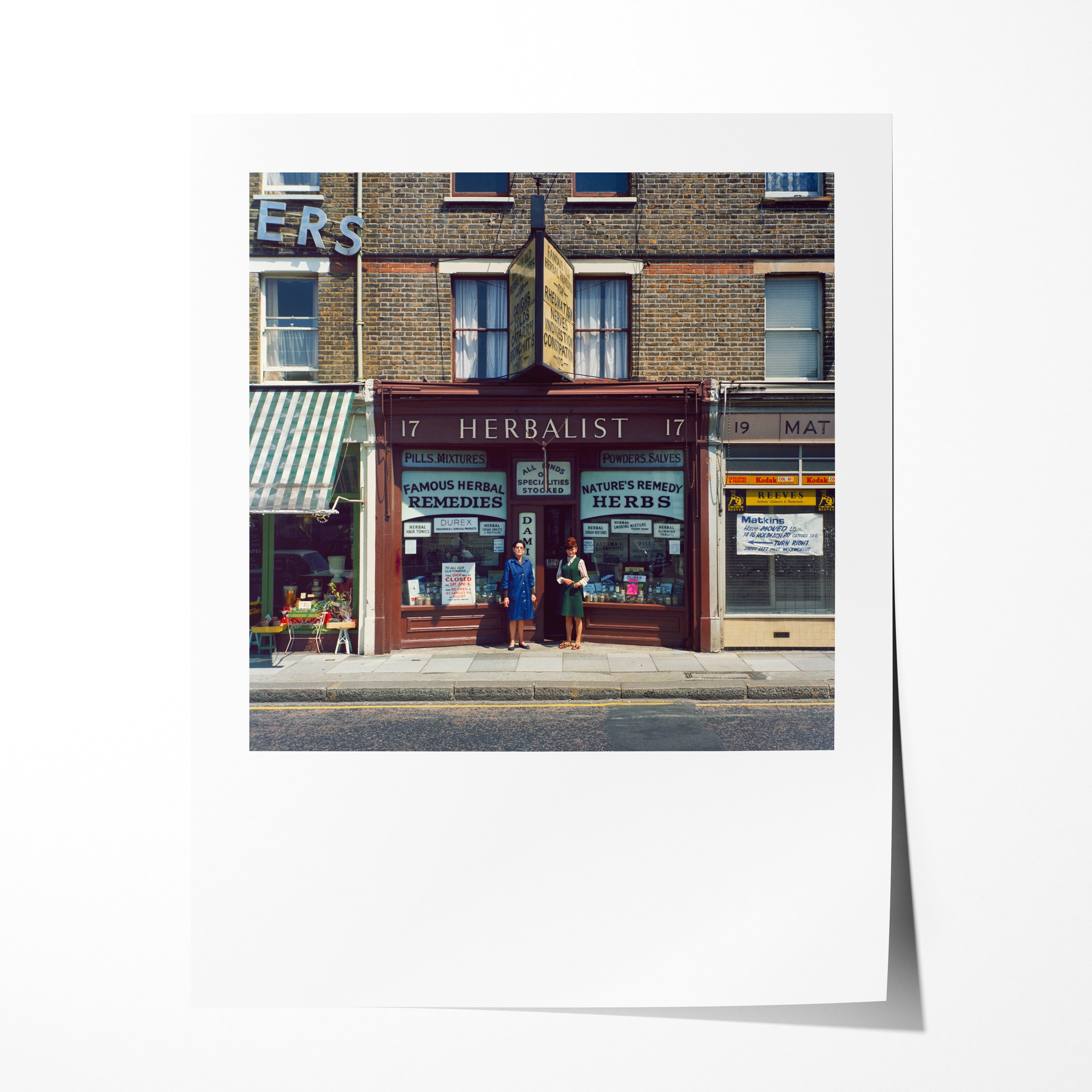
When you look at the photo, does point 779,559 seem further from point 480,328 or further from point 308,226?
point 308,226

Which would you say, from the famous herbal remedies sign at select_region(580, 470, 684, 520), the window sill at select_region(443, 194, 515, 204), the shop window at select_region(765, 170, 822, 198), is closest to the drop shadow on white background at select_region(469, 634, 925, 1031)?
the famous herbal remedies sign at select_region(580, 470, 684, 520)

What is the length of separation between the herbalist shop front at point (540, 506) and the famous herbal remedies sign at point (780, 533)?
56 centimetres

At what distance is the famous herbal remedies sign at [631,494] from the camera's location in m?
10.5

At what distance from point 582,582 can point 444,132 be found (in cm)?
692

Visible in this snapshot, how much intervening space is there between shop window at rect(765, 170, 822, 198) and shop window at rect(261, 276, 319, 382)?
634 centimetres

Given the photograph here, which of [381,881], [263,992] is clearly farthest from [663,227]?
[263,992]

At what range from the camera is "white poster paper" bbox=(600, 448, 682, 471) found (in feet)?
34.2

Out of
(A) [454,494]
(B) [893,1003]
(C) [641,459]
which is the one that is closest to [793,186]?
(C) [641,459]

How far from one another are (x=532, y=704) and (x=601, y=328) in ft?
17.7

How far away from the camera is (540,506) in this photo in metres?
10.8

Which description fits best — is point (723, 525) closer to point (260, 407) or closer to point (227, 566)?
point (260, 407)

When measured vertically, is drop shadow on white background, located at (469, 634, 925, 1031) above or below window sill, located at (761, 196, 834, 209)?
below

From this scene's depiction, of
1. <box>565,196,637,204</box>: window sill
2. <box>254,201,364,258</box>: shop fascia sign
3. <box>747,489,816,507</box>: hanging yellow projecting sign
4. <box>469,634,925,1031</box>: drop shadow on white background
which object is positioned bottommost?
<box>469,634,925,1031</box>: drop shadow on white background

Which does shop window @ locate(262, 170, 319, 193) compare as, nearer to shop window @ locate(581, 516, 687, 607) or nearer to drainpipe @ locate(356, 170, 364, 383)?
drainpipe @ locate(356, 170, 364, 383)
